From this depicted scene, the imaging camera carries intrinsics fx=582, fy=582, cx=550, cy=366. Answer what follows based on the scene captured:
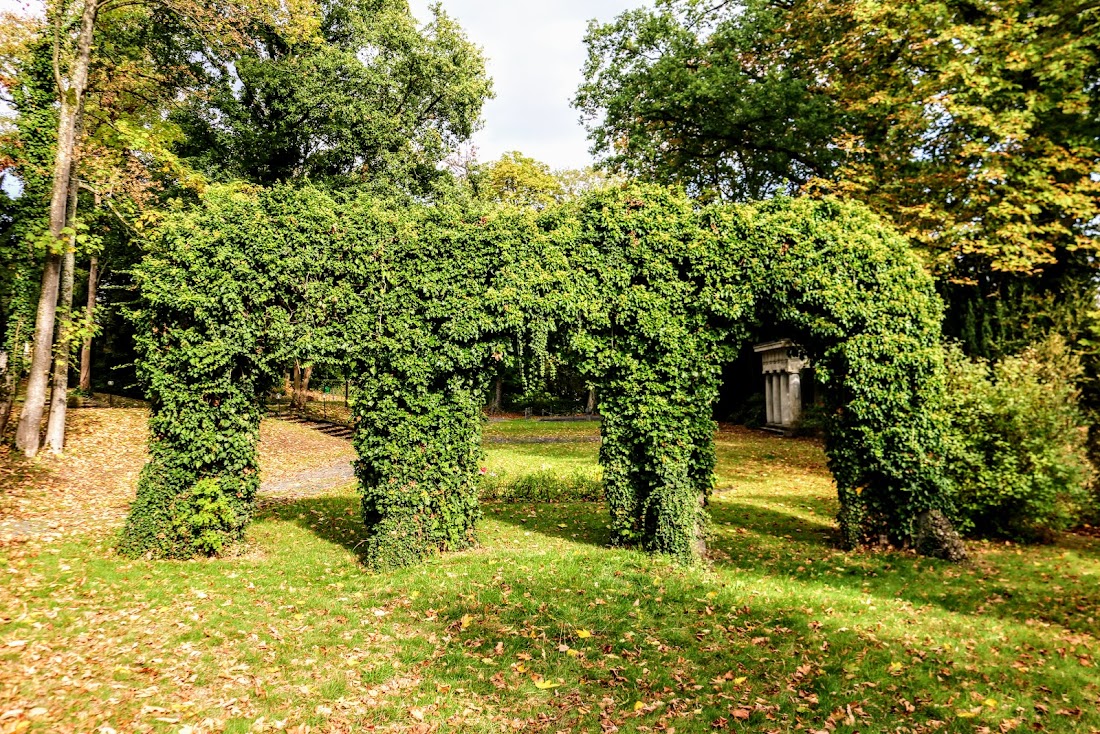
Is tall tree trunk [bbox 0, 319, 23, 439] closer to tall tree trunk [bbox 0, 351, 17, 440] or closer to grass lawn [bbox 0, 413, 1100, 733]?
tall tree trunk [bbox 0, 351, 17, 440]

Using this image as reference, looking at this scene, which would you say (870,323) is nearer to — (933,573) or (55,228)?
(933,573)

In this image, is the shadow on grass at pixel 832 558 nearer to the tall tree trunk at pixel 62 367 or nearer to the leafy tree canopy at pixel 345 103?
the tall tree trunk at pixel 62 367

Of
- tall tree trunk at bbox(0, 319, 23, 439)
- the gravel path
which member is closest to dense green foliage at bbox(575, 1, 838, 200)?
the gravel path

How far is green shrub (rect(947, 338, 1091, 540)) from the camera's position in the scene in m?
11.9

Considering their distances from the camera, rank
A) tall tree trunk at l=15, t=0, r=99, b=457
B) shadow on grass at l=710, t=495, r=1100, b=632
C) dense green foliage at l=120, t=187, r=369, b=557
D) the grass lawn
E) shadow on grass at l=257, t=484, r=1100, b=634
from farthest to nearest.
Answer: tall tree trunk at l=15, t=0, r=99, b=457 → dense green foliage at l=120, t=187, r=369, b=557 → shadow on grass at l=257, t=484, r=1100, b=634 → shadow on grass at l=710, t=495, r=1100, b=632 → the grass lawn

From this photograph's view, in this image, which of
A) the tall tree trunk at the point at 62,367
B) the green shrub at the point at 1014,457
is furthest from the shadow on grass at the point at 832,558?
the tall tree trunk at the point at 62,367

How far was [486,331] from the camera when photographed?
1053 cm

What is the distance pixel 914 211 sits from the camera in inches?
637

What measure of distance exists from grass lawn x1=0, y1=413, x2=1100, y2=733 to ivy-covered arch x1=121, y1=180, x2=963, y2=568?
4.18 feet

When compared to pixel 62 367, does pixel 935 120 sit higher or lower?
higher

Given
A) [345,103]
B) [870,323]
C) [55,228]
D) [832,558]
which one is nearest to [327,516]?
[55,228]

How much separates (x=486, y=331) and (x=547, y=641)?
5255 mm

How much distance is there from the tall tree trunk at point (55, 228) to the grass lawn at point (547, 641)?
765 centimetres

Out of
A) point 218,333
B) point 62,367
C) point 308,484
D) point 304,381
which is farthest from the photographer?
point 304,381
